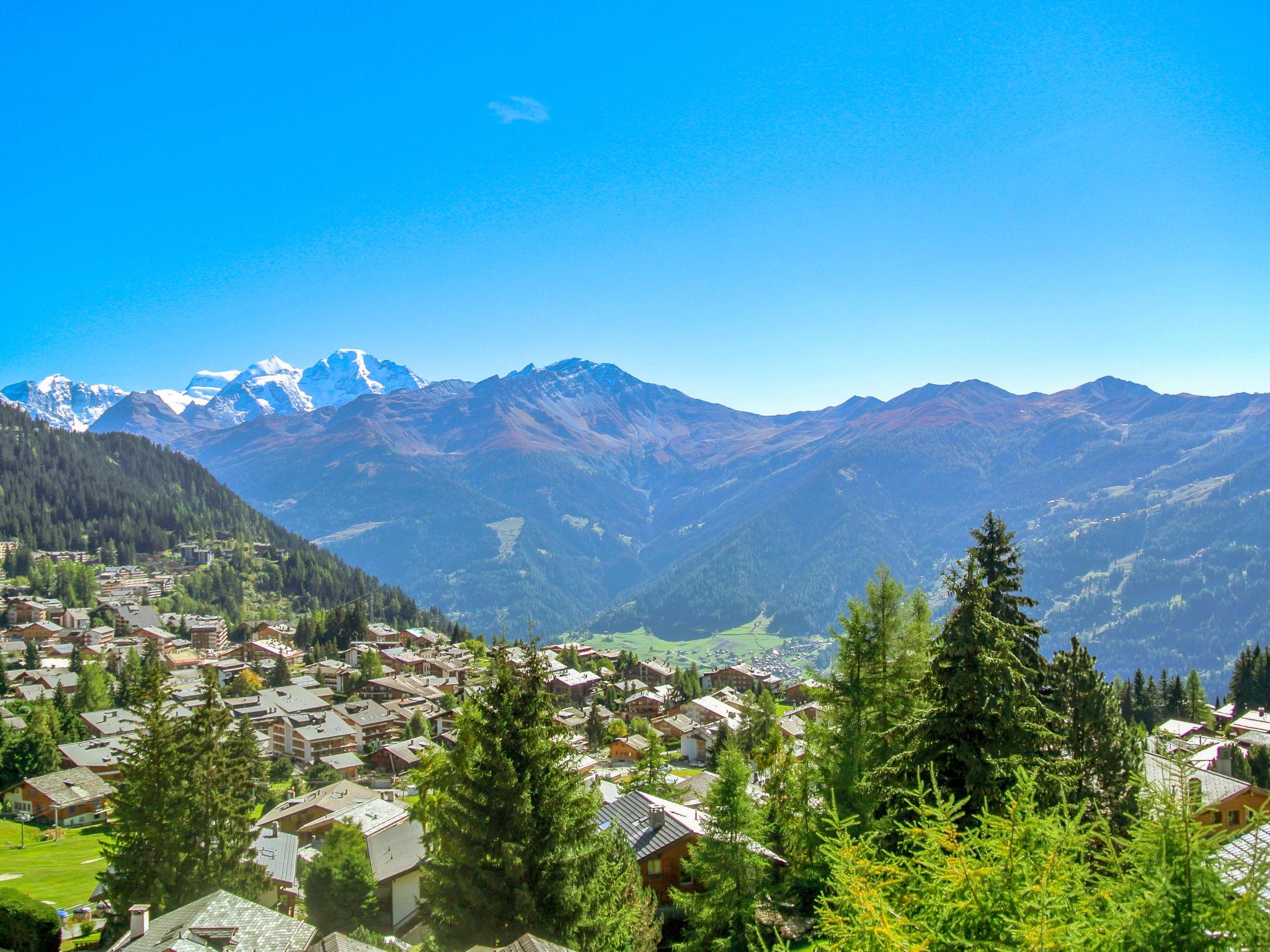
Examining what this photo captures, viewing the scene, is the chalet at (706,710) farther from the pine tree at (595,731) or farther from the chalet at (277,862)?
the chalet at (277,862)

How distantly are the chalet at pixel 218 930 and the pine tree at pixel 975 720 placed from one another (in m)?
18.2

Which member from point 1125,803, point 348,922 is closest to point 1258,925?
point 1125,803

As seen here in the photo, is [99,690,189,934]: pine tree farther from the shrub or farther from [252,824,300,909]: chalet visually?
[252,824,300,909]: chalet

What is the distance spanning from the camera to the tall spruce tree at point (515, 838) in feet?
63.6

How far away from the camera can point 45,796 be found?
5912 centimetres

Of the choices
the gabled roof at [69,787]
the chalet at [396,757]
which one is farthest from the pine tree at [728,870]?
the chalet at [396,757]

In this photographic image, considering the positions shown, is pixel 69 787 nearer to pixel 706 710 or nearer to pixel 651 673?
pixel 706 710

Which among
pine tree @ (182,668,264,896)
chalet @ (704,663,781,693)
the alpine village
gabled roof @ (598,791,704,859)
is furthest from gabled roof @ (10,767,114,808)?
chalet @ (704,663,781,693)

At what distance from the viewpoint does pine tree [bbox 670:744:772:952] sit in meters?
23.5

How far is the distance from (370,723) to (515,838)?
75713 mm

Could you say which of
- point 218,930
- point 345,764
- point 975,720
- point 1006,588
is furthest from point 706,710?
point 975,720

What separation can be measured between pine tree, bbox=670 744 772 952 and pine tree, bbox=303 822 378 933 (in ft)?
54.5

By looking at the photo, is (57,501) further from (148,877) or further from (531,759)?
(531,759)

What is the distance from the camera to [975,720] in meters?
17.2
